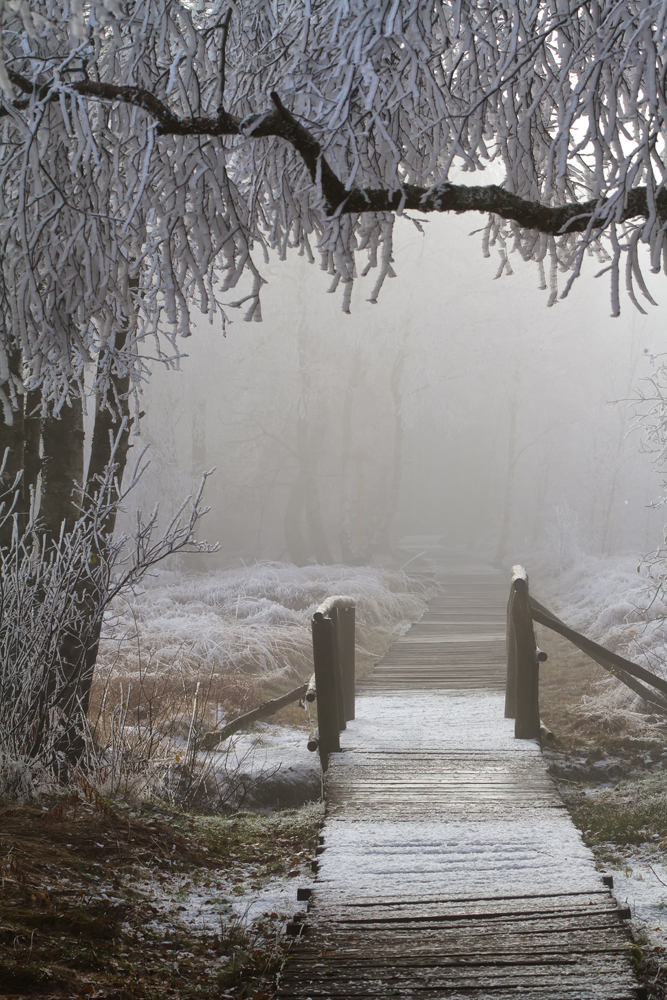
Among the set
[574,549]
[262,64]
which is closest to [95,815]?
[262,64]

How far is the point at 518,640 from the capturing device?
6.08 m

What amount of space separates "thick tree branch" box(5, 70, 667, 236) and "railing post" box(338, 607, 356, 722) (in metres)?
4.47

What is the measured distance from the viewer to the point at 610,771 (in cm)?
694

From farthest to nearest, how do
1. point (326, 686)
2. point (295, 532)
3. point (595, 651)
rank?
1. point (295, 532)
2. point (595, 651)
3. point (326, 686)

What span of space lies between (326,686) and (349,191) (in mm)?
3866

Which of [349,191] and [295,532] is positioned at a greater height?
[349,191]

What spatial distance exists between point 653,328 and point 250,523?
14.9 m

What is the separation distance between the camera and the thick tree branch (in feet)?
8.13

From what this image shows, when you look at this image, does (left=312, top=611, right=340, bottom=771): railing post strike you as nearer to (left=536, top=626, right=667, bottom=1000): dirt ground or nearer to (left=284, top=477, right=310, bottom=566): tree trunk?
(left=536, top=626, right=667, bottom=1000): dirt ground

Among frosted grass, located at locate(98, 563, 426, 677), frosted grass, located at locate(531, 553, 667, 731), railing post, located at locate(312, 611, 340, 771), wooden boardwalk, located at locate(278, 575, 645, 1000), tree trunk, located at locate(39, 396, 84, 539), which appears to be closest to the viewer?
wooden boardwalk, located at locate(278, 575, 645, 1000)

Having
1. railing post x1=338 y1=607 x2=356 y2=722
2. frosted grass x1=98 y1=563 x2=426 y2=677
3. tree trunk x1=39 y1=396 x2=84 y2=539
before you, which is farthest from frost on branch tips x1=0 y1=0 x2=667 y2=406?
frosted grass x1=98 y1=563 x2=426 y2=677

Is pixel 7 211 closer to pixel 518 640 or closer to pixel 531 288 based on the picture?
pixel 518 640

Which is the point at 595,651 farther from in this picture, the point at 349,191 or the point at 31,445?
the point at 349,191

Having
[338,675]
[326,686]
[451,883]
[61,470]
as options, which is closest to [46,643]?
[61,470]
